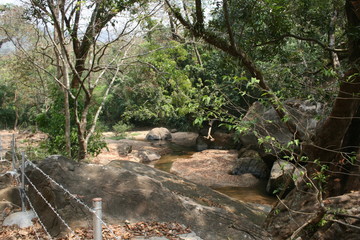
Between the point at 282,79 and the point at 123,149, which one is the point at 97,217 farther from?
the point at 123,149

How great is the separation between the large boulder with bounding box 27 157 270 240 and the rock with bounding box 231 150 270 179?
7.21 m

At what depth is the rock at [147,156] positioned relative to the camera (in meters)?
15.5

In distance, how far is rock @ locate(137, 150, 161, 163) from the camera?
610 inches

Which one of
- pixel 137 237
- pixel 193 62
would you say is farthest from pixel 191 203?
pixel 193 62

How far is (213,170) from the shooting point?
500 inches

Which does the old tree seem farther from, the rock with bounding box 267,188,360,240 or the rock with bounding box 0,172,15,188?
the rock with bounding box 0,172,15,188

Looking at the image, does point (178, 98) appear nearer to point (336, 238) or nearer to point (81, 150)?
point (81, 150)

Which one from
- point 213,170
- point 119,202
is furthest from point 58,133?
point 213,170

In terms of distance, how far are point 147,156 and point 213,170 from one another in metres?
4.12

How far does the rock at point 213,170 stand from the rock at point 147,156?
6.23 ft

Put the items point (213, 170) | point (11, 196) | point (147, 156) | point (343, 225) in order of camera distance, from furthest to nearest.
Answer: point (147, 156)
point (213, 170)
point (11, 196)
point (343, 225)

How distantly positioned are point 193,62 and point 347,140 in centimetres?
1218

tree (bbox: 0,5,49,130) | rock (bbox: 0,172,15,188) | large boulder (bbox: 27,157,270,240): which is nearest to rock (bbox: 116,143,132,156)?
tree (bbox: 0,5,49,130)

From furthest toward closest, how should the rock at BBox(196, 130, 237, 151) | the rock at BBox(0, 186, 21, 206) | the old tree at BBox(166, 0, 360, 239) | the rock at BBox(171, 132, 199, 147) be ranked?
the rock at BBox(171, 132, 199, 147)
the rock at BBox(196, 130, 237, 151)
the rock at BBox(0, 186, 21, 206)
the old tree at BBox(166, 0, 360, 239)
